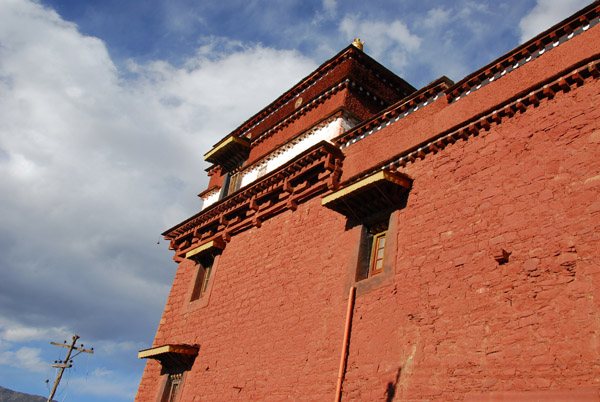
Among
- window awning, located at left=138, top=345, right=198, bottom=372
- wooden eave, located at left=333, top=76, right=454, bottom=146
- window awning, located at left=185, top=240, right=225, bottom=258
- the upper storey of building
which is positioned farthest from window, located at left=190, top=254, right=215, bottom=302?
wooden eave, located at left=333, top=76, right=454, bottom=146

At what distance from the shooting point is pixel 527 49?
7754 mm

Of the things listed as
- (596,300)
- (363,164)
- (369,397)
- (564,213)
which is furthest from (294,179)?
(596,300)

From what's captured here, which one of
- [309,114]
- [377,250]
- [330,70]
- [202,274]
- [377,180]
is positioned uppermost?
[330,70]

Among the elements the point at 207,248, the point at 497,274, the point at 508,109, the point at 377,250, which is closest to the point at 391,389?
the point at 497,274

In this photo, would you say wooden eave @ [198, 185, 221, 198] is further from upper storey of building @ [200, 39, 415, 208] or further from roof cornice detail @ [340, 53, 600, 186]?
roof cornice detail @ [340, 53, 600, 186]

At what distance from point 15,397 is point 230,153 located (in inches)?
6450

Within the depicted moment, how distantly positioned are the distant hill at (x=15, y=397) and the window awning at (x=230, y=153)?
505ft

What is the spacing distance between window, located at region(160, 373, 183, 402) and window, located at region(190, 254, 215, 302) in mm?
1756

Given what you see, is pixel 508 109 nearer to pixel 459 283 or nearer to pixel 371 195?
pixel 371 195

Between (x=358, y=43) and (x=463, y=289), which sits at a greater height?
(x=358, y=43)

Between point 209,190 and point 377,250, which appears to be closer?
point 377,250

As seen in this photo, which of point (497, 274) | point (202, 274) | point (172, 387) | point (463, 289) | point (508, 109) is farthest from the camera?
point (202, 274)

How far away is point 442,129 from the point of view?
850 cm

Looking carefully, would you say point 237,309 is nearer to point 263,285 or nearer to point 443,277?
point 263,285
